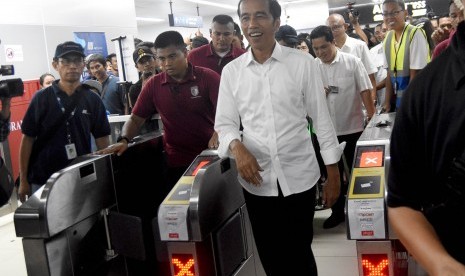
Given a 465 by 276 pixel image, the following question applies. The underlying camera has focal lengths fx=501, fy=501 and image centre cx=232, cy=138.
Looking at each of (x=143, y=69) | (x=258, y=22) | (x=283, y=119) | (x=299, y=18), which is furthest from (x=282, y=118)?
(x=299, y=18)

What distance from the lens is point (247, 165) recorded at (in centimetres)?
191

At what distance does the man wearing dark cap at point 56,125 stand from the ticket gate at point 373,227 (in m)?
1.71

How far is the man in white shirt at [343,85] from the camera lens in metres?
3.63

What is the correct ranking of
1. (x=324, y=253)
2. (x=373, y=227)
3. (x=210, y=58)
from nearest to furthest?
(x=373, y=227)
(x=324, y=253)
(x=210, y=58)

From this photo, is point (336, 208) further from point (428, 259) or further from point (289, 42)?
point (428, 259)

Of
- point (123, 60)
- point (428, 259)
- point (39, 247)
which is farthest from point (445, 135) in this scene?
point (123, 60)

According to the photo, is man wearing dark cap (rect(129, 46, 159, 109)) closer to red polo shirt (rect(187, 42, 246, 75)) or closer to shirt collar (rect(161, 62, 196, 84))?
red polo shirt (rect(187, 42, 246, 75))

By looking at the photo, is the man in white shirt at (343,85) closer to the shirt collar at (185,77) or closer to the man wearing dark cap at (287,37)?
the man wearing dark cap at (287,37)

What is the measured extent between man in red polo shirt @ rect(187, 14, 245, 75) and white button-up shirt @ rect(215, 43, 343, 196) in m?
1.67

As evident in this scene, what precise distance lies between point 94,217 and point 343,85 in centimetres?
199

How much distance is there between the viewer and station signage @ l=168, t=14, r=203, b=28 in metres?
13.9

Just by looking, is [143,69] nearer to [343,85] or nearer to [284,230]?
[343,85]

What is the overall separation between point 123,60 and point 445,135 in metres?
4.80

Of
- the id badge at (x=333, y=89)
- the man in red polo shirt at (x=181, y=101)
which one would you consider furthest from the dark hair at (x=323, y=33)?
the man in red polo shirt at (x=181, y=101)
